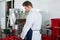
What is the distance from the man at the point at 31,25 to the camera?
2.63 m

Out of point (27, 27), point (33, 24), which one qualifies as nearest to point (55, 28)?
point (33, 24)

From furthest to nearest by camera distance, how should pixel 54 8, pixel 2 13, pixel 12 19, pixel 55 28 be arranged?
pixel 2 13
pixel 12 19
pixel 54 8
pixel 55 28

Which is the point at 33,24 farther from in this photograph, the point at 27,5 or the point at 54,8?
the point at 54,8

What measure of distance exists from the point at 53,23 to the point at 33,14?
396 mm

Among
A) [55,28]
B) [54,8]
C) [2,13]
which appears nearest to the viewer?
[55,28]

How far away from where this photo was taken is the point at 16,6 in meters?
4.10

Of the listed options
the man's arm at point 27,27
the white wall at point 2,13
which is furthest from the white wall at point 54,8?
the white wall at point 2,13

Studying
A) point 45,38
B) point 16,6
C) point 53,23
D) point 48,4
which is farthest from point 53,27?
point 16,6

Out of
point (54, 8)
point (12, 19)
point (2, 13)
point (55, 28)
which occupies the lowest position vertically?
point (55, 28)

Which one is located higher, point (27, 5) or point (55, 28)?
point (27, 5)

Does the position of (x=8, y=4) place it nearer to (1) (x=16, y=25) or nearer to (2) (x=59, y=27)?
(1) (x=16, y=25)

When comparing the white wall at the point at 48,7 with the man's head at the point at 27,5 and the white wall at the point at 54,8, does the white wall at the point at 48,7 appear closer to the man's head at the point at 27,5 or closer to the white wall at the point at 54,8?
the white wall at the point at 54,8

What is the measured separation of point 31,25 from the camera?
2666 millimetres

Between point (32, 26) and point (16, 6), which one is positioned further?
point (16, 6)
